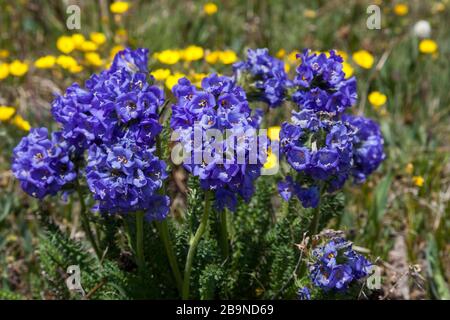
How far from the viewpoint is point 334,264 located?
208cm

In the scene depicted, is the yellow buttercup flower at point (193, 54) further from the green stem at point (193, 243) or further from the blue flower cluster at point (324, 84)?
the green stem at point (193, 243)

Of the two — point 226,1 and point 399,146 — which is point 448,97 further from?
point 226,1

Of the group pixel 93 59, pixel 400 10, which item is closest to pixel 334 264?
pixel 93 59

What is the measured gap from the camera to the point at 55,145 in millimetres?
2293

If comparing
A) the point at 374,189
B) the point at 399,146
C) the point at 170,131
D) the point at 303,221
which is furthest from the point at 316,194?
the point at 399,146

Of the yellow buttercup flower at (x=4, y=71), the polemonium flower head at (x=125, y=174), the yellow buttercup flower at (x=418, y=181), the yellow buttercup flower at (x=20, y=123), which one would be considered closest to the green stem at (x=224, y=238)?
the polemonium flower head at (x=125, y=174)

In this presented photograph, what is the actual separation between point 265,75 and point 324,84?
1.19 feet

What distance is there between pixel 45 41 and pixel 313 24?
77.6 inches

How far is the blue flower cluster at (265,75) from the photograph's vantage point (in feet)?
8.06

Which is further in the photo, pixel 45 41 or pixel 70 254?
pixel 45 41

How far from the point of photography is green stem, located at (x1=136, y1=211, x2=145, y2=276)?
2.13m

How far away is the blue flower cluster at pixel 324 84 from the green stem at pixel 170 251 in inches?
24.7

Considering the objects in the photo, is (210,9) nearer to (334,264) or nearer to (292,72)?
(292,72)

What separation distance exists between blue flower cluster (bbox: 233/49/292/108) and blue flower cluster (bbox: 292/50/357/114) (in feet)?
0.69
